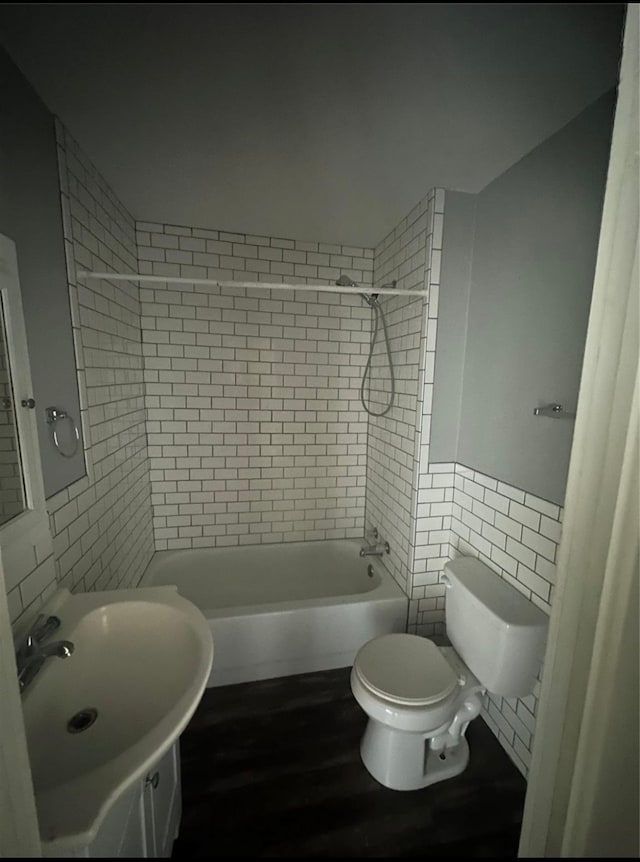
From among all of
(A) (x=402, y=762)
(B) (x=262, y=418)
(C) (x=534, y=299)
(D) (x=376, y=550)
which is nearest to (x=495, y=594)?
(A) (x=402, y=762)

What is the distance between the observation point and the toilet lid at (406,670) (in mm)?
1175

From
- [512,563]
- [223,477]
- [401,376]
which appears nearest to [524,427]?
[512,563]

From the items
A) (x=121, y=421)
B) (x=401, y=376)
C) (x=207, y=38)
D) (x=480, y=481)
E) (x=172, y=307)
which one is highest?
(x=207, y=38)

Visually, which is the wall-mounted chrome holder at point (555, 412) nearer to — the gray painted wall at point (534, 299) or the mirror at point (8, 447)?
the gray painted wall at point (534, 299)

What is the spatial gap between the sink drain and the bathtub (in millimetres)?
758

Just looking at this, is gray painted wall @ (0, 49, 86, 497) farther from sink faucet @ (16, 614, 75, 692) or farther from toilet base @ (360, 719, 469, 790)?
toilet base @ (360, 719, 469, 790)

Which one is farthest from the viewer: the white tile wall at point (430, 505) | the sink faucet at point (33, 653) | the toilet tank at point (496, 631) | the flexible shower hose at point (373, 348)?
the flexible shower hose at point (373, 348)

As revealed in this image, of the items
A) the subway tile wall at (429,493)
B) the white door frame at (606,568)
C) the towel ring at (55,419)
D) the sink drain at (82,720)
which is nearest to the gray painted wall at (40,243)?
the towel ring at (55,419)

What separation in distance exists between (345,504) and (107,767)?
6.40 ft

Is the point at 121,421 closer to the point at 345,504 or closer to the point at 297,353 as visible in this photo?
the point at 297,353

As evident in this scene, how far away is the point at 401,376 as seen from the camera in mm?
1860

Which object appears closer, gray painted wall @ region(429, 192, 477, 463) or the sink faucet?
the sink faucet

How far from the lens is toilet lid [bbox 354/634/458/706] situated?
117 centimetres

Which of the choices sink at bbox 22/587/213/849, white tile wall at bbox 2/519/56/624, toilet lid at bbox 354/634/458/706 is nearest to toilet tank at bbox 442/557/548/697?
toilet lid at bbox 354/634/458/706
